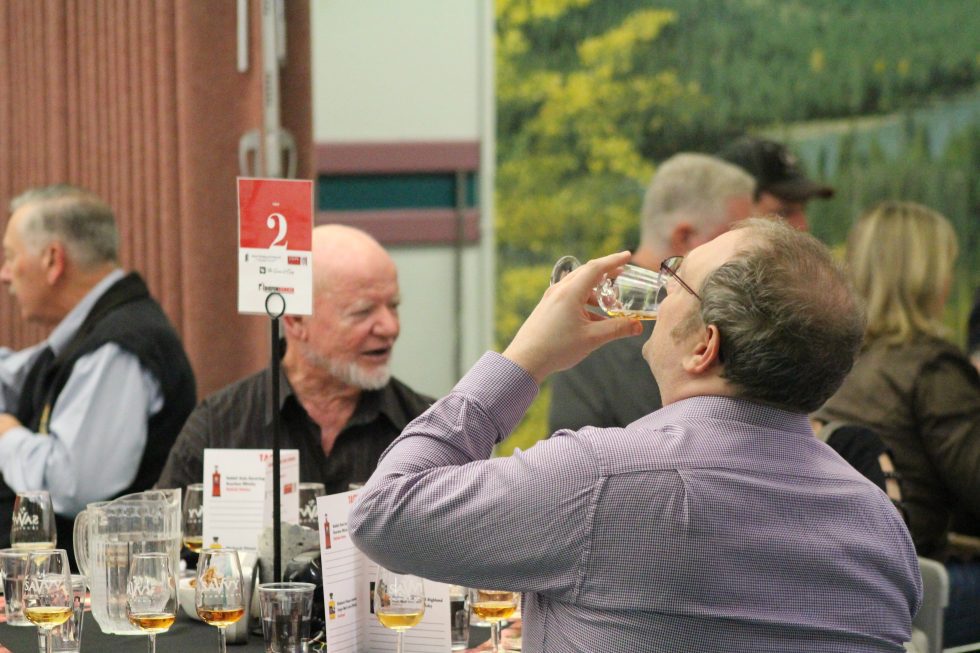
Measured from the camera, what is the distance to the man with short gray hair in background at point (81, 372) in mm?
3822

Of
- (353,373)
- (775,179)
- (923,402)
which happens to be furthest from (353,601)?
(775,179)

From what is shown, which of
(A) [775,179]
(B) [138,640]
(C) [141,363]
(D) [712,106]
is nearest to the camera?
(B) [138,640]

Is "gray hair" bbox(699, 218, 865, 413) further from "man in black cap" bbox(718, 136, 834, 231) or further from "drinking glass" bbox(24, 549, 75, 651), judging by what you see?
"man in black cap" bbox(718, 136, 834, 231)

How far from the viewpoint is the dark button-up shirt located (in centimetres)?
321

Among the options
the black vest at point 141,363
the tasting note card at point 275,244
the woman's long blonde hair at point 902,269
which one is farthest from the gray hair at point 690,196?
the tasting note card at point 275,244

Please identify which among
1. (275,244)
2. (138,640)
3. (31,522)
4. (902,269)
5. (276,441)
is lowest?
(138,640)

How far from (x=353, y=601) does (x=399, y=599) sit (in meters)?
0.14

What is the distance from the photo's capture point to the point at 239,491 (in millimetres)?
2553

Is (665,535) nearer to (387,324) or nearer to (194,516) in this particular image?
(194,516)

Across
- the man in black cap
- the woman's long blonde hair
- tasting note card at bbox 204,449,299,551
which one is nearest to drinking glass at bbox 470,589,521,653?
tasting note card at bbox 204,449,299,551

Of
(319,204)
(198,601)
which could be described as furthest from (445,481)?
(319,204)

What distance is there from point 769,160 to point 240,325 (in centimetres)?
Result: 207

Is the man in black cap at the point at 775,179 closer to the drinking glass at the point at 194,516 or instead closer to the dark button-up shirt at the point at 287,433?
the dark button-up shirt at the point at 287,433

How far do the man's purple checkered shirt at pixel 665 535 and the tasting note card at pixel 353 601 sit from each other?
393 mm
